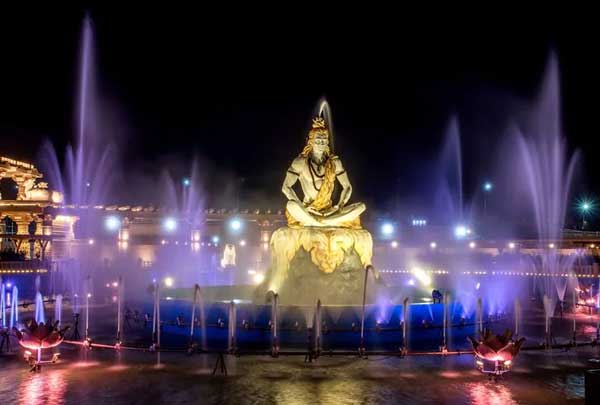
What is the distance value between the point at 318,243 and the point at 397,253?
93.0 feet

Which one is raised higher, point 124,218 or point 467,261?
point 124,218

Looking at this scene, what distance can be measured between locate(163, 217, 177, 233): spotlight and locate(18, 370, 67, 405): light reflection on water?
4097cm

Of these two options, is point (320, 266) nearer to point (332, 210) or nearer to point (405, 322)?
point (332, 210)

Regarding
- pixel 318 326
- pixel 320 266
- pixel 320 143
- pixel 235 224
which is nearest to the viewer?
pixel 318 326

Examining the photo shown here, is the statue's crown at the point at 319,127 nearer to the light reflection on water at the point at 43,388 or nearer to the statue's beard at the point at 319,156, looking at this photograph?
the statue's beard at the point at 319,156

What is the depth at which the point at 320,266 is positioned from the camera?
65.2 ft

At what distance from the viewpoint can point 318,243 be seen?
784 inches

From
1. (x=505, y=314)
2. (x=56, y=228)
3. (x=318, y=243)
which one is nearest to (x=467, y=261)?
(x=505, y=314)

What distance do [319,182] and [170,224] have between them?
3456 cm

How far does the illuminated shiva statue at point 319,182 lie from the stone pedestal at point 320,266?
0.69 metres

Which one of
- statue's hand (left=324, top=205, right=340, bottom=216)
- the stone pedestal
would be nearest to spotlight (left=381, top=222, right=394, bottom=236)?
statue's hand (left=324, top=205, right=340, bottom=216)

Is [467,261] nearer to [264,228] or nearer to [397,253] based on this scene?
[397,253]

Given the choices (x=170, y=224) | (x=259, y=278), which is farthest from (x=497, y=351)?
(x=170, y=224)

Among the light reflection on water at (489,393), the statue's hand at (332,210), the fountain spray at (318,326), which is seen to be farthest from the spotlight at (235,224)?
the light reflection on water at (489,393)
